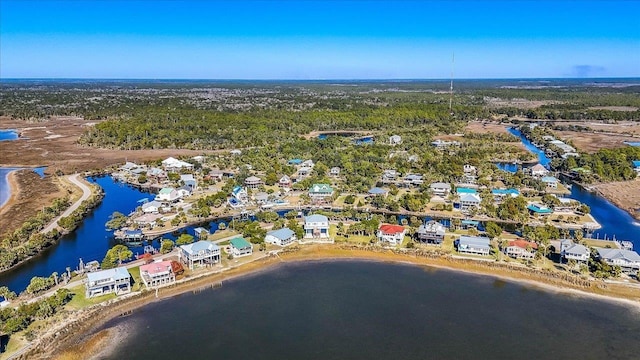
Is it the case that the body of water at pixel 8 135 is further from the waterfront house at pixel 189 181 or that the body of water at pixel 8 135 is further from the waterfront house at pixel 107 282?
the waterfront house at pixel 107 282

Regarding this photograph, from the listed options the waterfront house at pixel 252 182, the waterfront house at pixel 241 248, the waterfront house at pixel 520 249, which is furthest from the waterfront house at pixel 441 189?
the waterfront house at pixel 241 248

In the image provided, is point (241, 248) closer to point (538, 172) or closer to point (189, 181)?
point (189, 181)

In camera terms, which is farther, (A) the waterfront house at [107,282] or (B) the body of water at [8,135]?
(B) the body of water at [8,135]

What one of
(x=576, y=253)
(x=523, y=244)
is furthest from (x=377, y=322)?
(x=576, y=253)

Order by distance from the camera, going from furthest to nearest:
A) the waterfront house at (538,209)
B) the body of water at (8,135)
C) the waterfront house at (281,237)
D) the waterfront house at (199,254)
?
1. the body of water at (8,135)
2. the waterfront house at (538,209)
3. the waterfront house at (281,237)
4. the waterfront house at (199,254)

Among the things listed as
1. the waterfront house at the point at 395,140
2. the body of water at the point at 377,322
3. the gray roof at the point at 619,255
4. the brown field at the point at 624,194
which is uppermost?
the waterfront house at the point at 395,140

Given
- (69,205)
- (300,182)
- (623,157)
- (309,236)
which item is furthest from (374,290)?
(623,157)
